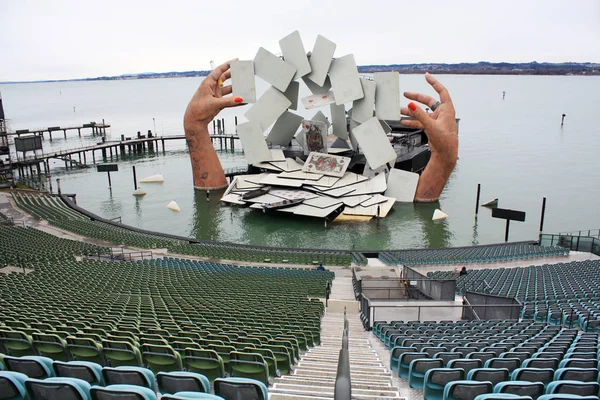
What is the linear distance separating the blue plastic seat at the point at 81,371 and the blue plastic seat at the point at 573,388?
4.41 meters

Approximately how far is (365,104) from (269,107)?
7.89 m

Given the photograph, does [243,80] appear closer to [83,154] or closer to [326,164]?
[326,164]

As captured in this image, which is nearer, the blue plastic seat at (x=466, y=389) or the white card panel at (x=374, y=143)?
the blue plastic seat at (x=466, y=389)

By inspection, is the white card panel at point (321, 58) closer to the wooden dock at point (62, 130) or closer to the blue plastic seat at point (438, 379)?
the blue plastic seat at point (438, 379)

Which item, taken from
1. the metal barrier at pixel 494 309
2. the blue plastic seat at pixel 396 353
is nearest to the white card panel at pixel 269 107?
the metal barrier at pixel 494 309

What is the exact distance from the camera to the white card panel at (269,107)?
38906 millimetres

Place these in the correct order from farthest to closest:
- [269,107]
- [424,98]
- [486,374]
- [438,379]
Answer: [269,107], [424,98], [438,379], [486,374]

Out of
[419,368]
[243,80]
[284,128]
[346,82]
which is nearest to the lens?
[419,368]

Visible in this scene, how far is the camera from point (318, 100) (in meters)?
38.9

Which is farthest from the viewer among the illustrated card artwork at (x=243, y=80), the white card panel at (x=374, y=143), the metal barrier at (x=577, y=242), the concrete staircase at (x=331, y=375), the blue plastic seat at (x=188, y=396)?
the illustrated card artwork at (x=243, y=80)

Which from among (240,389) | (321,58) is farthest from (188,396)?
(321,58)

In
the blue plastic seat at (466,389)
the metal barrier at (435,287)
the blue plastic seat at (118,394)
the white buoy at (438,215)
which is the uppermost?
the blue plastic seat at (118,394)

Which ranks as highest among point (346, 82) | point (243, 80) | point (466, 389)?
point (243, 80)

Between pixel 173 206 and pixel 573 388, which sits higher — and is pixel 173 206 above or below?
below
